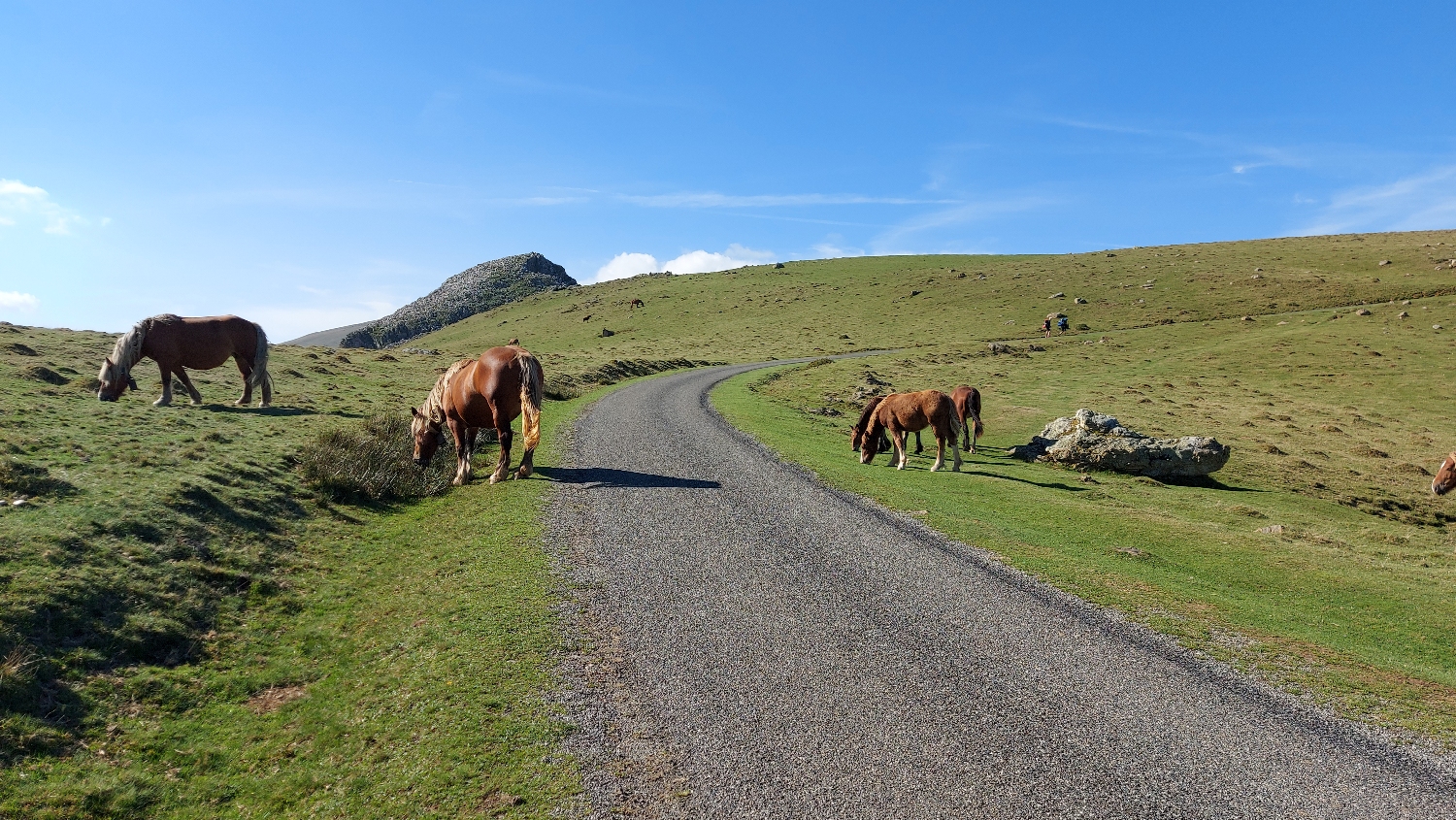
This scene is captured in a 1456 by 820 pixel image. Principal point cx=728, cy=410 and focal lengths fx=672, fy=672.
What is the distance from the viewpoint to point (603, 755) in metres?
→ 6.42

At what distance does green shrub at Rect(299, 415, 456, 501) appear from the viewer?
1558 centimetres

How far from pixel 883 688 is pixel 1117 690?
8.91ft

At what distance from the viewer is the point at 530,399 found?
16344 mm

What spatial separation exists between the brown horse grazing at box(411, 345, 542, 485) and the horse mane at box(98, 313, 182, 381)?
10079 mm

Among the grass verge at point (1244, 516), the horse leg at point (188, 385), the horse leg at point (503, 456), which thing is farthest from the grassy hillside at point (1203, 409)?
the horse leg at point (188, 385)

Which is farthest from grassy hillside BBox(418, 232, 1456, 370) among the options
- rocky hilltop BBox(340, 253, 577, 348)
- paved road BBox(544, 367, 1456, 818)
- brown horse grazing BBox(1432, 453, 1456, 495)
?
brown horse grazing BBox(1432, 453, 1456, 495)

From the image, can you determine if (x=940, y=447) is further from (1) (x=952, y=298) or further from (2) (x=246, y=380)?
(1) (x=952, y=298)

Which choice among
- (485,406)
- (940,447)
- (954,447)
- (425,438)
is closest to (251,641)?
(485,406)

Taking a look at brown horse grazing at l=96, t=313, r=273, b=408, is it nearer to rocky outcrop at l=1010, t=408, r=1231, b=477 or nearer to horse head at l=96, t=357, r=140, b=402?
horse head at l=96, t=357, r=140, b=402

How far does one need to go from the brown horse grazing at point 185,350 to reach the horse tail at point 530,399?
42.2 ft

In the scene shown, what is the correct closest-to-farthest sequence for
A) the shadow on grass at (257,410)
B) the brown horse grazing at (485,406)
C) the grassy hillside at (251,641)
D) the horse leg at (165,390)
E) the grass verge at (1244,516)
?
the grassy hillside at (251,641)
the grass verge at (1244,516)
the brown horse grazing at (485,406)
the horse leg at (165,390)
the shadow on grass at (257,410)

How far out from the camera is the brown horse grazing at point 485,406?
16531mm

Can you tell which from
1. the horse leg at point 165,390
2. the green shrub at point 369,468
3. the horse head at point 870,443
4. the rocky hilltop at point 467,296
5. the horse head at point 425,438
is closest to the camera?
the green shrub at point 369,468

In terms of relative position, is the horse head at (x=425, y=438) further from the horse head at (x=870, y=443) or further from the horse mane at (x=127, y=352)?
the horse head at (x=870, y=443)
